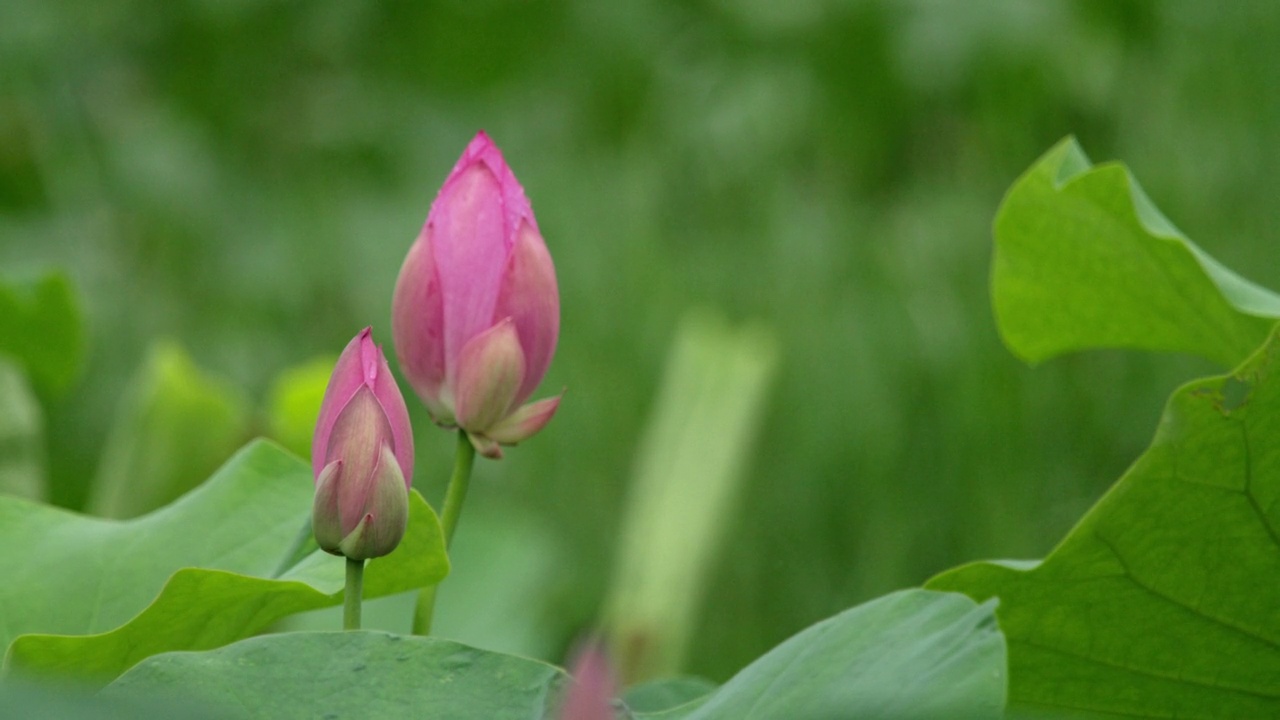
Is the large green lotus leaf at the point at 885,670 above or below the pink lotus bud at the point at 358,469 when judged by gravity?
below

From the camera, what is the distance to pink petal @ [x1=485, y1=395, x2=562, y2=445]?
453 mm

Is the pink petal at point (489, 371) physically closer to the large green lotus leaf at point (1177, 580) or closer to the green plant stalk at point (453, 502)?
the green plant stalk at point (453, 502)

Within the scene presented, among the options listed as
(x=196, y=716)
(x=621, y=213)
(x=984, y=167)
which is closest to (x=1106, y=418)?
(x=984, y=167)

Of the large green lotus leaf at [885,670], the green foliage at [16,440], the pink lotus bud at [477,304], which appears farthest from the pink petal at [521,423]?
the green foliage at [16,440]

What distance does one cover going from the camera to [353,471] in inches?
15.1

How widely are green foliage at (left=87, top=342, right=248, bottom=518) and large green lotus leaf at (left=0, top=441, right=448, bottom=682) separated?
15.3 inches

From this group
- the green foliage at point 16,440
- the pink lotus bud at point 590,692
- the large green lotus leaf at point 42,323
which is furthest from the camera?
the large green lotus leaf at point 42,323

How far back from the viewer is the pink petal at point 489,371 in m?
0.43

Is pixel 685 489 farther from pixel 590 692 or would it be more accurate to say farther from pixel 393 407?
pixel 590 692

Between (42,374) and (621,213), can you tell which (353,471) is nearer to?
(42,374)

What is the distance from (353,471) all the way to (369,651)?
51mm

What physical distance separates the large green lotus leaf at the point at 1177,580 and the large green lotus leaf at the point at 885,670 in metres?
0.08

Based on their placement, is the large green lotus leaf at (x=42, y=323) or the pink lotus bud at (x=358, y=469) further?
the large green lotus leaf at (x=42, y=323)

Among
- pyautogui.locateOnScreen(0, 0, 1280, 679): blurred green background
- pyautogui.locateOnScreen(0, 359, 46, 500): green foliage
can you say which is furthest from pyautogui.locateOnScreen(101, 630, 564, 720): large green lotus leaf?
pyautogui.locateOnScreen(0, 0, 1280, 679): blurred green background
